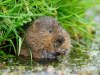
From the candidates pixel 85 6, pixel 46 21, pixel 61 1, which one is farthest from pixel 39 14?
pixel 85 6

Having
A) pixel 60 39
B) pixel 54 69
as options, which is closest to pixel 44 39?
pixel 60 39

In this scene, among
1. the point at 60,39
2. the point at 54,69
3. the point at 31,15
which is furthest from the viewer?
the point at 31,15

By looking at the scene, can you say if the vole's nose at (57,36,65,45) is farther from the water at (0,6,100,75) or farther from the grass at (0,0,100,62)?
the grass at (0,0,100,62)

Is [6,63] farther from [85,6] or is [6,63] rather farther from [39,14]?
[85,6]

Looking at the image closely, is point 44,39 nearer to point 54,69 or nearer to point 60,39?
point 60,39

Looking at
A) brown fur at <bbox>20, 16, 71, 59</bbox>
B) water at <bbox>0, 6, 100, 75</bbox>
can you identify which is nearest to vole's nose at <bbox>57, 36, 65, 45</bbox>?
brown fur at <bbox>20, 16, 71, 59</bbox>

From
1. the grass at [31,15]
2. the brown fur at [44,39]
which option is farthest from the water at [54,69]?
the grass at [31,15]
